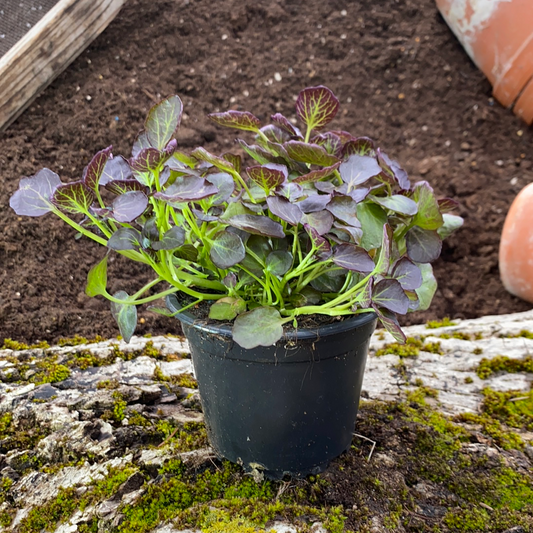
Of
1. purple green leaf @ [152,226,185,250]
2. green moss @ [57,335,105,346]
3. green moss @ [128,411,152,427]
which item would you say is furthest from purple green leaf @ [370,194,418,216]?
green moss @ [57,335,105,346]

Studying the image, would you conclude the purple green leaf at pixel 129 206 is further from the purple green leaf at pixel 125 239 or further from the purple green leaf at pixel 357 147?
the purple green leaf at pixel 357 147

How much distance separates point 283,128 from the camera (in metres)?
1.00

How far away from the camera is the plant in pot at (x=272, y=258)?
764 mm

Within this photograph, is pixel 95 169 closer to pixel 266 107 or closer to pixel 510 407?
pixel 510 407

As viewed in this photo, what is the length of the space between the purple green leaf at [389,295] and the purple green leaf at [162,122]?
16.5 inches

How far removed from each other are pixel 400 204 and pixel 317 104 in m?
0.26

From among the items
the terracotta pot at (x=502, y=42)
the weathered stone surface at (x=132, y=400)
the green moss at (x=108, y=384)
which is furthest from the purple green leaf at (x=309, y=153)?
the terracotta pot at (x=502, y=42)

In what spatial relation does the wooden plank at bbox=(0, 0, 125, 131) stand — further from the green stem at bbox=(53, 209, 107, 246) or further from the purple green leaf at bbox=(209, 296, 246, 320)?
the purple green leaf at bbox=(209, 296, 246, 320)

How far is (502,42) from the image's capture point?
250 centimetres

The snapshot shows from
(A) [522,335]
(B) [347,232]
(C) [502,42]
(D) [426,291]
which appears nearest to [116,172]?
(B) [347,232]

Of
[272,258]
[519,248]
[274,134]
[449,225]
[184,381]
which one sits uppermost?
[274,134]

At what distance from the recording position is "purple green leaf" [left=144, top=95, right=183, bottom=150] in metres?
0.80

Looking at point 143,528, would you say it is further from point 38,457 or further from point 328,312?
point 328,312

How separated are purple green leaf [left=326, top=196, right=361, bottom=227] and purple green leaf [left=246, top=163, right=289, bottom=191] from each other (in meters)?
0.09
